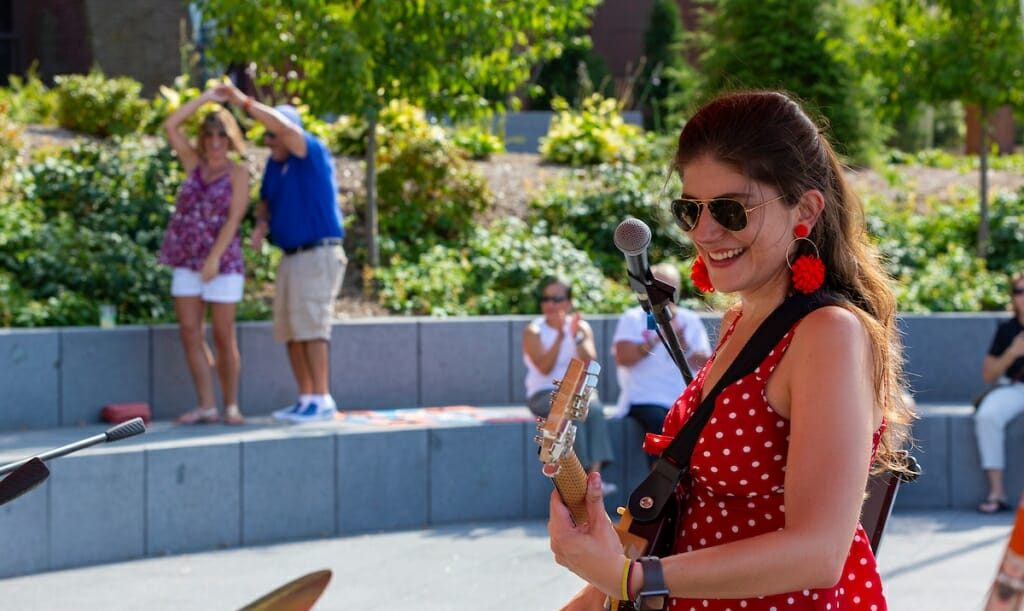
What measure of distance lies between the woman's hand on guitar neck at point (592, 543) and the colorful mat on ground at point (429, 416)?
19.7 ft

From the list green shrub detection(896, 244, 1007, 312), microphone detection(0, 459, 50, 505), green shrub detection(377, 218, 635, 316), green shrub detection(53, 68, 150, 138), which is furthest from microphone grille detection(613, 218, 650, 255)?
green shrub detection(53, 68, 150, 138)

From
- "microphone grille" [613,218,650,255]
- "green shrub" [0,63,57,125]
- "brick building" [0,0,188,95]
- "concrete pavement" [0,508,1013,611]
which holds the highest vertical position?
"brick building" [0,0,188,95]

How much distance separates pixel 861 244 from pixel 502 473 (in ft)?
19.2

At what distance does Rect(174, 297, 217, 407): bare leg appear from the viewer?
313 inches

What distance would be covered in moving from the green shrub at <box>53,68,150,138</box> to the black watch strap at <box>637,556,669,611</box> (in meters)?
11.0

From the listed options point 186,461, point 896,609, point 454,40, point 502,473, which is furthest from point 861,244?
point 454,40

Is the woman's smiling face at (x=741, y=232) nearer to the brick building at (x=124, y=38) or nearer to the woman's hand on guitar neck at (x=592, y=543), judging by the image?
the woman's hand on guitar neck at (x=592, y=543)

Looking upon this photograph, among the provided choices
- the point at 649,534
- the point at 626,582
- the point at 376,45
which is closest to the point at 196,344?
the point at 376,45

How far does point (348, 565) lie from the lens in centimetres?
681

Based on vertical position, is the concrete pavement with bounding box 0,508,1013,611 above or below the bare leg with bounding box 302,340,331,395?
below

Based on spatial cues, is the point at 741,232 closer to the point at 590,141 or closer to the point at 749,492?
the point at 749,492

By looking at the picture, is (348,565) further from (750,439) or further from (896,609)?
(750,439)

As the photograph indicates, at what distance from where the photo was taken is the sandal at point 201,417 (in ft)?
26.2

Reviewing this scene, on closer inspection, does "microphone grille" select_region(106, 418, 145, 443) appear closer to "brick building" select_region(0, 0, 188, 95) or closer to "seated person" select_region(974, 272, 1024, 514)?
"seated person" select_region(974, 272, 1024, 514)
